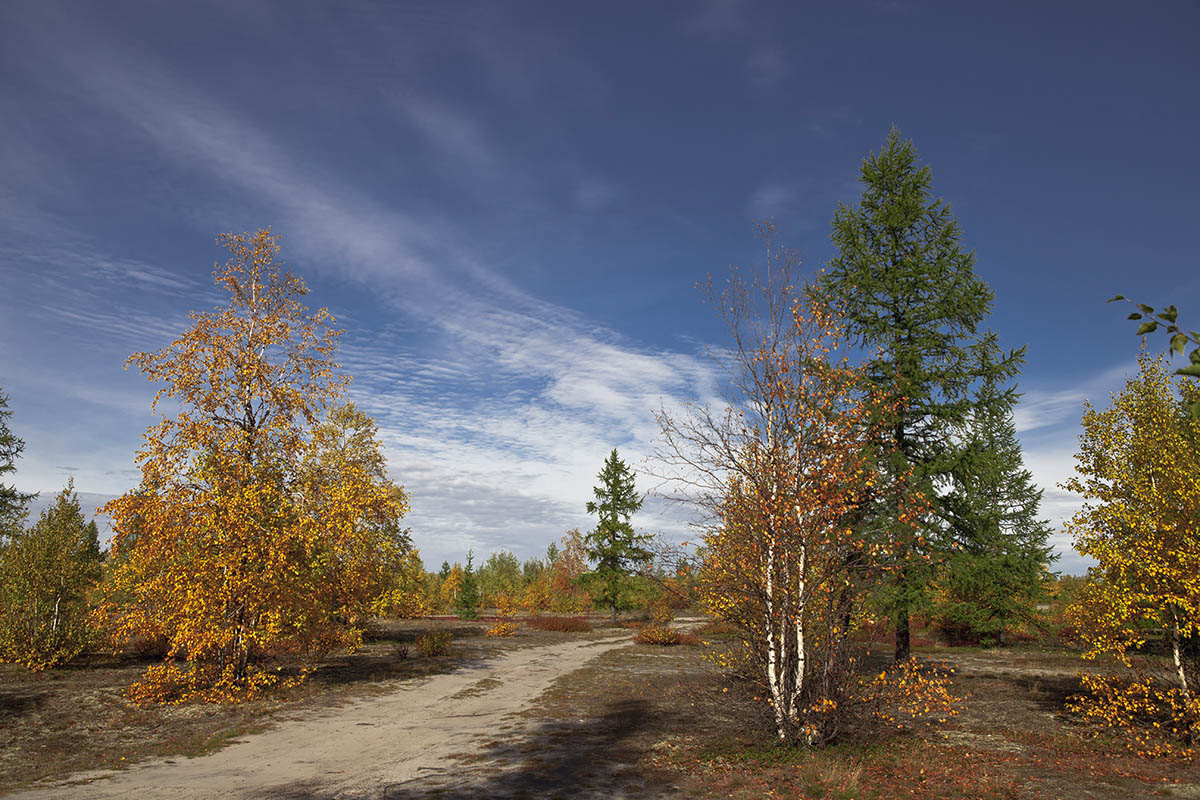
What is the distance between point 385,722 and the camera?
13586 millimetres

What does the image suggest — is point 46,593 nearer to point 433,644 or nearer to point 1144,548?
point 433,644

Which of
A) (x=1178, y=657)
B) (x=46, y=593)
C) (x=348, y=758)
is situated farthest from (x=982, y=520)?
(x=46, y=593)

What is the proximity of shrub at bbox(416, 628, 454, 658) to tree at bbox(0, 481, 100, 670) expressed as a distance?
35.4 ft

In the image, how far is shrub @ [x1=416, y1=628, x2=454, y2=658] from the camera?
25.3 m

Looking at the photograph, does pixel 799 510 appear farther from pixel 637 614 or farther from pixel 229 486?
pixel 637 614

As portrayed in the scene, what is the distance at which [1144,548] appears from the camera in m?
10.2

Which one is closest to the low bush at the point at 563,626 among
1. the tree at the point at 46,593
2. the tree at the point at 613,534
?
the tree at the point at 613,534

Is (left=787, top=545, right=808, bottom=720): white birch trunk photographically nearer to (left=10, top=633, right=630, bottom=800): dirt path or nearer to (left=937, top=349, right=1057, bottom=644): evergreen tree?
(left=10, top=633, right=630, bottom=800): dirt path

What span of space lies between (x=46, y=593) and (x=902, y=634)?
24864mm

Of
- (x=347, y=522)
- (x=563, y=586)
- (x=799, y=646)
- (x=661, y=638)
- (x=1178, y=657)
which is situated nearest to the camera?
(x=799, y=646)

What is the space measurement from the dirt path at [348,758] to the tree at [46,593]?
10.6 metres

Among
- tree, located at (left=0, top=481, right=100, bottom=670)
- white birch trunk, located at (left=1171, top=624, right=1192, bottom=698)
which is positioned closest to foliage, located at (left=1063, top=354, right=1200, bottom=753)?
white birch trunk, located at (left=1171, top=624, right=1192, bottom=698)

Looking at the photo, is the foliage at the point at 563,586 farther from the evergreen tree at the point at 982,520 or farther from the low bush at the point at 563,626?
the evergreen tree at the point at 982,520

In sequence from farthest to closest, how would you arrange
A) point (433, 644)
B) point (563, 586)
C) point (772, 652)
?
point (563, 586) < point (433, 644) < point (772, 652)
